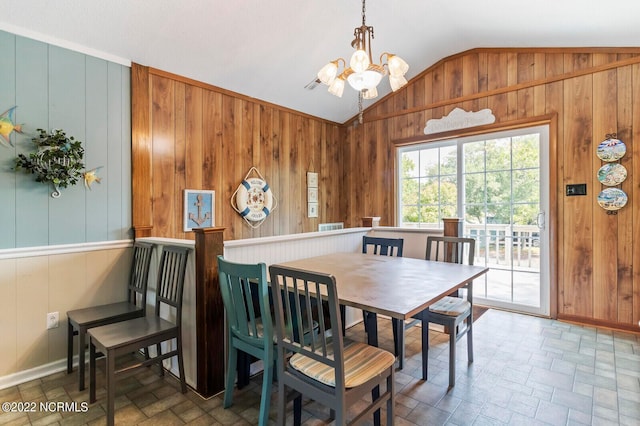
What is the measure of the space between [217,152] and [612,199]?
3.81 metres

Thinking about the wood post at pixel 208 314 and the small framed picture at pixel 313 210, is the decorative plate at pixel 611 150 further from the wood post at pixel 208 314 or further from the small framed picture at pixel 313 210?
the wood post at pixel 208 314

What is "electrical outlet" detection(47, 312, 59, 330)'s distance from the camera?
7.74 ft

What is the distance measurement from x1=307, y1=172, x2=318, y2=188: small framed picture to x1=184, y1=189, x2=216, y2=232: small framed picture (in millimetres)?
1474

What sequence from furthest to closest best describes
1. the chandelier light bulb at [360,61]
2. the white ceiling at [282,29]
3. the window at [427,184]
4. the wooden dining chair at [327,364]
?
1. the window at [427,184]
2. the white ceiling at [282,29]
3. the chandelier light bulb at [360,61]
4. the wooden dining chair at [327,364]

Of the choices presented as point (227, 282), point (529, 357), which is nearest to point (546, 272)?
point (529, 357)

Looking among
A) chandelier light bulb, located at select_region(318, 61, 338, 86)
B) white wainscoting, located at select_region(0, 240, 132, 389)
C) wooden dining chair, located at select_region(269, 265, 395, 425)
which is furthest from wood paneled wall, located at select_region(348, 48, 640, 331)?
white wainscoting, located at select_region(0, 240, 132, 389)

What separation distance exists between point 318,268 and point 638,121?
10.3 feet

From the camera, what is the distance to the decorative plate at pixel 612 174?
9.62ft

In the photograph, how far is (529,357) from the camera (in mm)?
2494

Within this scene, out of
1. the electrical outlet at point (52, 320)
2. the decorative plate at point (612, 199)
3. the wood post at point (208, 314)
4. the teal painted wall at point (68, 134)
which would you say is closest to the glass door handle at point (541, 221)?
the decorative plate at point (612, 199)

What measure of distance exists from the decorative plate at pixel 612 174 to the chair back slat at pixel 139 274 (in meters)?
3.97

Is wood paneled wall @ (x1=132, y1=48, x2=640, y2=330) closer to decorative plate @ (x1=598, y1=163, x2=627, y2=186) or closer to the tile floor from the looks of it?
decorative plate @ (x1=598, y1=163, x2=627, y2=186)

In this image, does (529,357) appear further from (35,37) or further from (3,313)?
(35,37)

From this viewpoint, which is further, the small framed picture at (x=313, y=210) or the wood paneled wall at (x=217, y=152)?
the small framed picture at (x=313, y=210)
